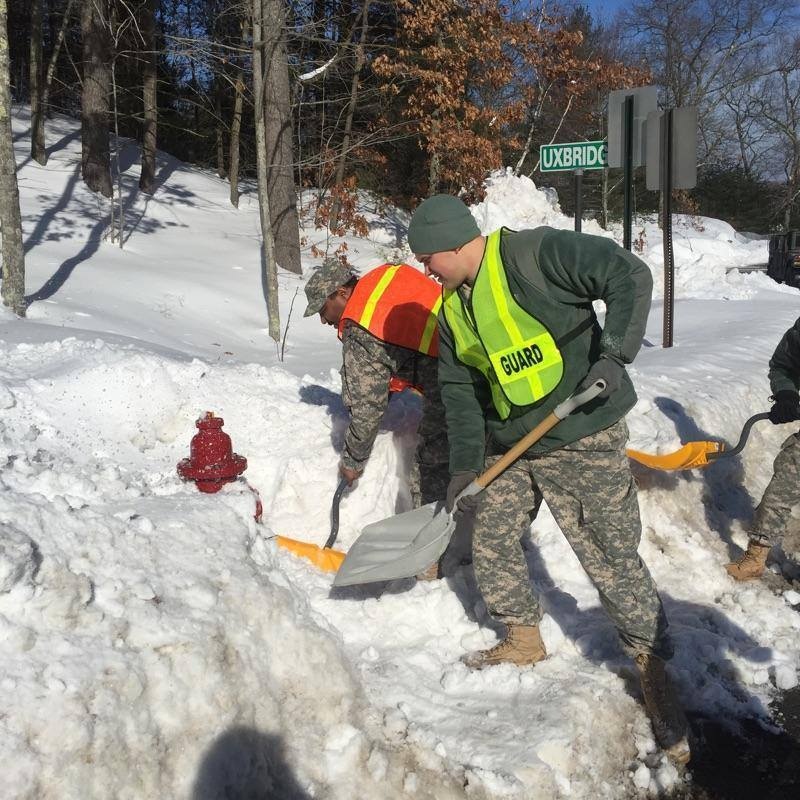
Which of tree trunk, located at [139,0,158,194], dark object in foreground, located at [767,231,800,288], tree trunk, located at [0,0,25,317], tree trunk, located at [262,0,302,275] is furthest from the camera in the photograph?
dark object in foreground, located at [767,231,800,288]

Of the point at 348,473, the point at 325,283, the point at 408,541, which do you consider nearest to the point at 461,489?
the point at 408,541

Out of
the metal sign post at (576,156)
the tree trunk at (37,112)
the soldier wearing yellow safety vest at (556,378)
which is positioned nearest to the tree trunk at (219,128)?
the tree trunk at (37,112)

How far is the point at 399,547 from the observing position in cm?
365

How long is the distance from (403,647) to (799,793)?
1.64 meters

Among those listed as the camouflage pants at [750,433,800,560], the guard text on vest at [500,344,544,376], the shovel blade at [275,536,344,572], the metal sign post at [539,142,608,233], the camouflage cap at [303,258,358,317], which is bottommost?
the shovel blade at [275,536,344,572]

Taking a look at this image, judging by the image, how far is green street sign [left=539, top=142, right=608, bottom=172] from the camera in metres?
6.89

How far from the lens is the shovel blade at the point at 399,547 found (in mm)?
3498

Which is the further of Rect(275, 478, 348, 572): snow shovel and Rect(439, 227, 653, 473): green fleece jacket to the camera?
Rect(275, 478, 348, 572): snow shovel

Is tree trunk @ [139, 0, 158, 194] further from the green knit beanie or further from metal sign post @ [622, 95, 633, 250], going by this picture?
the green knit beanie

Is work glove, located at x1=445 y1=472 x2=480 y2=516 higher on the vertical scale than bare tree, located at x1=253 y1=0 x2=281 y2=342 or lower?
lower

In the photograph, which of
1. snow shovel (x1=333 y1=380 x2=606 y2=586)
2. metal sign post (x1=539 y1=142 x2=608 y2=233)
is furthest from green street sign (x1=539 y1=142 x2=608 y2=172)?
snow shovel (x1=333 y1=380 x2=606 y2=586)

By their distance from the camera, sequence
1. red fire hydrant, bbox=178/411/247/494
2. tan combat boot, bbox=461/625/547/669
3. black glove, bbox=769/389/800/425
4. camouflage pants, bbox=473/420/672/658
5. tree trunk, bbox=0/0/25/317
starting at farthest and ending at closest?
tree trunk, bbox=0/0/25/317 < black glove, bbox=769/389/800/425 < red fire hydrant, bbox=178/411/247/494 < tan combat boot, bbox=461/625/547/669 < camouflage pants, bbox=473/420/672/658

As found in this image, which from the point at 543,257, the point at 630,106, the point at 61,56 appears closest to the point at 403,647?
the point at 543,257

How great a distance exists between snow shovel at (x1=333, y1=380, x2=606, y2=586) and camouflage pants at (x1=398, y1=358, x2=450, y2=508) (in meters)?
0.47
